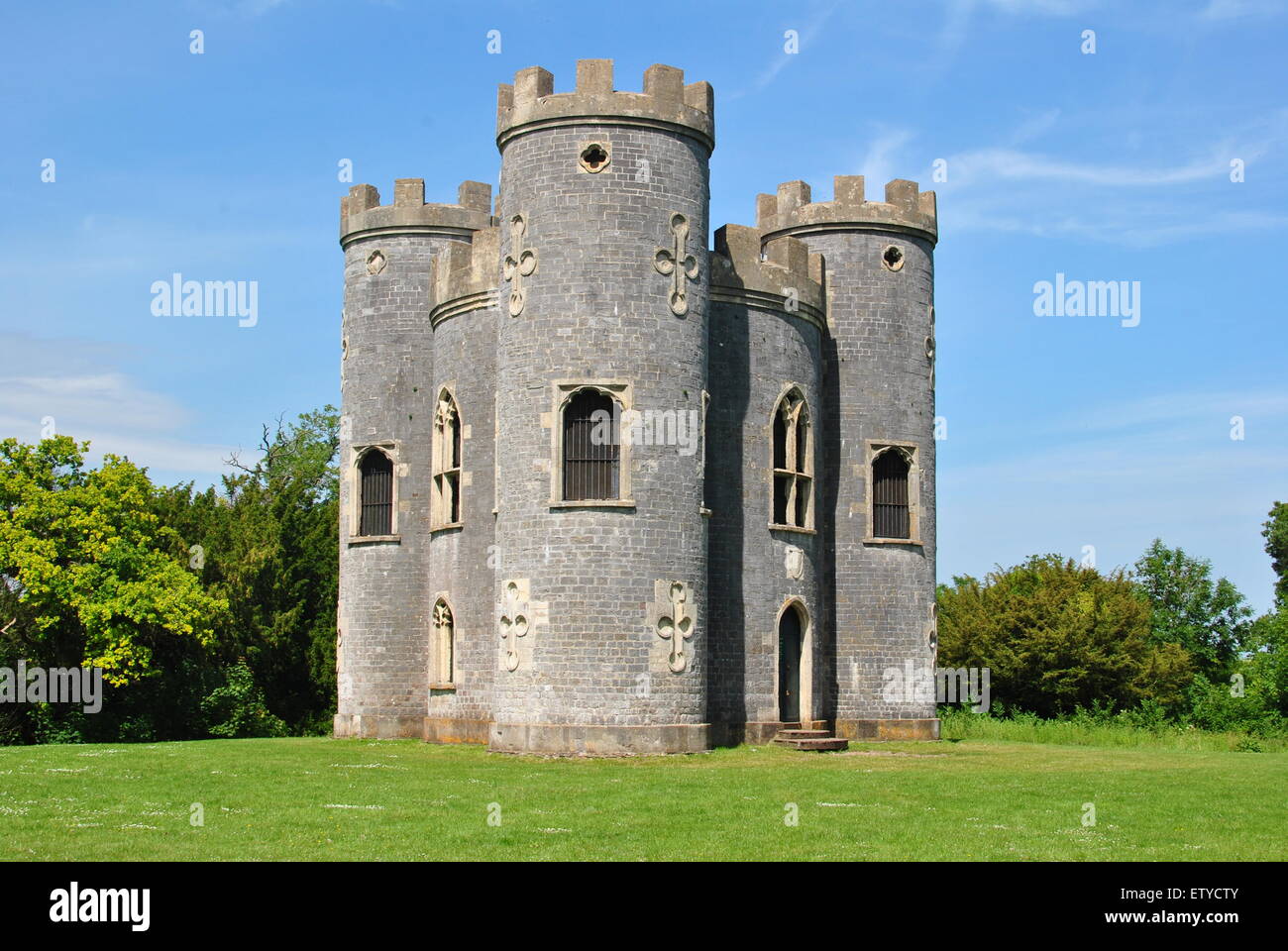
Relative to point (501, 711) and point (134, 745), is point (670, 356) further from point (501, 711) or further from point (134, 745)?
point (134, 745)

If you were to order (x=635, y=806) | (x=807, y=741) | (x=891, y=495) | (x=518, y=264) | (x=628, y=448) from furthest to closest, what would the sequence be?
(x=891, y=495)
(x=807, y=741)
(x=518, y=264)
(x=628, y=448)
(x=635, y=806)

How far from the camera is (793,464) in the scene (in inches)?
1160

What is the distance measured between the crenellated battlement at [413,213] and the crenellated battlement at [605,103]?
6.13 m

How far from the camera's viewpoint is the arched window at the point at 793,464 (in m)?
29.3

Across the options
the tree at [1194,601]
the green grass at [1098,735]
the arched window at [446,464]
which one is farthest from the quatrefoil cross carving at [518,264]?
the tree at [1194,601]

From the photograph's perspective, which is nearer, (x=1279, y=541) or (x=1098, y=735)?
(x=1098, y=735)

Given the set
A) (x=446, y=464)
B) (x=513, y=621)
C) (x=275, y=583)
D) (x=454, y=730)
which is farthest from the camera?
(x=275, y=583)

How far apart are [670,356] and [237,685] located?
16549mm

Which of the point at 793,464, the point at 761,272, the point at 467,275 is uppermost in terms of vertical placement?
the point at 467,275

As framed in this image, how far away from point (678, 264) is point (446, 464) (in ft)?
25.0

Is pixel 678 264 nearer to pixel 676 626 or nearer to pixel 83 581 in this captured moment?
pixel 676 626

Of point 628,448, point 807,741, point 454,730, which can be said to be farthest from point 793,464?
point 454,730

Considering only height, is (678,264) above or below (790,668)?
above

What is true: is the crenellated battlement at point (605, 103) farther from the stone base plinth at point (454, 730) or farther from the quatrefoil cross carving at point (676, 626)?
the stone base plinth at point (454, 730)
